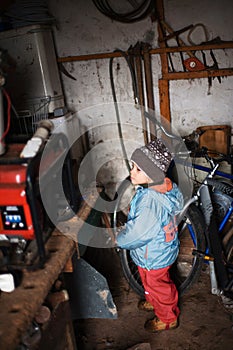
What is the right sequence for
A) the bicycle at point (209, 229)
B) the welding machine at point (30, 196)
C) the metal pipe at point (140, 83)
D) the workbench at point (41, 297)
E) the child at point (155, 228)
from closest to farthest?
the workbench at point (41, 297), the welding machine at point (30, 196), the child at point (155, 228), the bicycle at point (209, 229), the metal pipe at point (140, 83)

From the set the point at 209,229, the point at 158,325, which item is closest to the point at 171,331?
the point at 158,325

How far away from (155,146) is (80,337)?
1365 mm

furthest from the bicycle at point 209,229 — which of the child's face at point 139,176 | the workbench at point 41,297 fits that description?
the workbench at point 41,297

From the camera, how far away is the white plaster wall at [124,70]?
278cm

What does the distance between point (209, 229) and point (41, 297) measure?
140 cm

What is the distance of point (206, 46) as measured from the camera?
2781 mm

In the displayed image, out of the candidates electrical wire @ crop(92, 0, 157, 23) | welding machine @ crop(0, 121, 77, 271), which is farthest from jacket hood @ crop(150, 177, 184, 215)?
electrical wire @ crop(92, 0, 157, 23)

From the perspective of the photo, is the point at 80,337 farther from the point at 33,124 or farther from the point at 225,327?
the point at 33,124

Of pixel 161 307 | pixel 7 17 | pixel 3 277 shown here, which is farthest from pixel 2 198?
pixel 7 17

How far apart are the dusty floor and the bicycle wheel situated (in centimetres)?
13

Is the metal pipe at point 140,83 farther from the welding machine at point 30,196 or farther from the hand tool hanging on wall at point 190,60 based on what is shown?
the welding machine at point 30,196

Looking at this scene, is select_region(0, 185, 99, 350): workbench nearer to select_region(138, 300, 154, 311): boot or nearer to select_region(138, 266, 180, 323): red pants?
select_region(138, 266, 180, 323): red pants

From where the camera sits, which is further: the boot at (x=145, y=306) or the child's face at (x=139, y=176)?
the boot at (x=145, y=306)

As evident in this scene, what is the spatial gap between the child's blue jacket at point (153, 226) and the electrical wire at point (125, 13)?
1.48 meters
